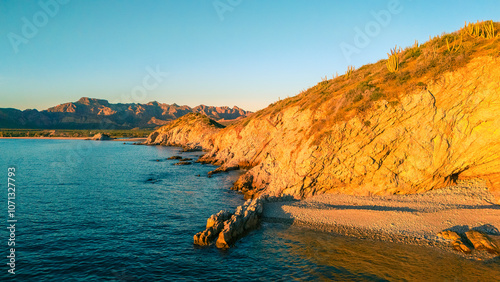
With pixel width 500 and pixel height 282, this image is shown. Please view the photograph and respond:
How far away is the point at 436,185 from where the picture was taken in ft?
89.8

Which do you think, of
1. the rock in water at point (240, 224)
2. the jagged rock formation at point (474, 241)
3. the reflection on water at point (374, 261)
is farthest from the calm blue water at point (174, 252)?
the jagged rock formation at point (474, 241)

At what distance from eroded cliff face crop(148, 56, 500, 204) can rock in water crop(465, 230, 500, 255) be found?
28.9 feet

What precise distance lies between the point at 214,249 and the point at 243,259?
8.85ft

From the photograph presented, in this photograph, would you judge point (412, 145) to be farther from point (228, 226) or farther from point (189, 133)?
point (189, 133)

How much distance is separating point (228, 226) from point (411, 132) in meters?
20.5

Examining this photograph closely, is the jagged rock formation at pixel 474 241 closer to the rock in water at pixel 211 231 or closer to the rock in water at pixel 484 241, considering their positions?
the rock in water at pixel 484 241

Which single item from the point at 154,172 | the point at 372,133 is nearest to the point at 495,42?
the point at 372,133

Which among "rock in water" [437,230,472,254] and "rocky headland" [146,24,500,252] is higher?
"rocky headland" [146,24,500,252]

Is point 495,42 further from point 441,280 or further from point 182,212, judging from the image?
point 182,212

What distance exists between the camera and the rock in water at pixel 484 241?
17078 mm

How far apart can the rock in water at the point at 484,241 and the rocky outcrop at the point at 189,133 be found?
8975 centimetres

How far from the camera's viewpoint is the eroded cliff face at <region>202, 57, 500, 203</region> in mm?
24545

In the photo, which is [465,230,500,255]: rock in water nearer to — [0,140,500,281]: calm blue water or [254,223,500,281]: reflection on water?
[254,223,500,281]: reflection on water

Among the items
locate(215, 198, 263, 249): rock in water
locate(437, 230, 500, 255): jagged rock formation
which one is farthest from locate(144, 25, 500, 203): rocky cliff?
locate(437, 230, 500, 255): jagged rock formation
